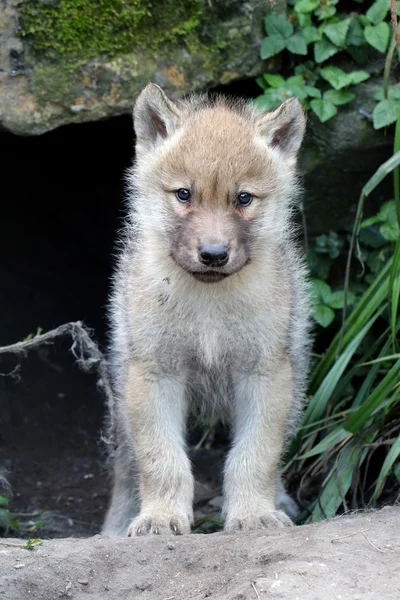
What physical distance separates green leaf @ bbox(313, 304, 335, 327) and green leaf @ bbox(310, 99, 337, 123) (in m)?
1.32

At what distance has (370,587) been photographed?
3.53 meters

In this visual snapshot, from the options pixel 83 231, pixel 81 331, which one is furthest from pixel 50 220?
pixel 81 331

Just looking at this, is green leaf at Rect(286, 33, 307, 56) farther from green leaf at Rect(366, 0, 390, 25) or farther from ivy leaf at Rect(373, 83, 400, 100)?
ivy leaf at Rect(373, 83, 400, 100)

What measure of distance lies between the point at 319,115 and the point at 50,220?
9.64 ft

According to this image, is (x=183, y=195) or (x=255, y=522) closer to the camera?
(x=183, y=195)

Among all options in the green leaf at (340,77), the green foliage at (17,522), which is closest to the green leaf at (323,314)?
the green leaf at (340,77)

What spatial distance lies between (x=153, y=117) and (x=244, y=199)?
0.77m

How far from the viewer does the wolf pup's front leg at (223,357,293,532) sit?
15.8 feet

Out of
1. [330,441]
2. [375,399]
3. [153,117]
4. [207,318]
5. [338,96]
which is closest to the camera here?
[207,318]

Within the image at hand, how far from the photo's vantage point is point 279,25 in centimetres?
598

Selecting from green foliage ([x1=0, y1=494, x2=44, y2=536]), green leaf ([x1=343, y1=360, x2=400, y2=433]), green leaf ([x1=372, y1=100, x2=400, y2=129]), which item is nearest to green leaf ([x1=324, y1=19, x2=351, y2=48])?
green leaf ([x1=372, y1=100, x2=400, y2=129])

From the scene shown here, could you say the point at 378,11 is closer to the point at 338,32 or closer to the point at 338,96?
the point at 338,32

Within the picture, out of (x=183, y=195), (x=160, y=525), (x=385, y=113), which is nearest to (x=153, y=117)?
(x=183, y=195)

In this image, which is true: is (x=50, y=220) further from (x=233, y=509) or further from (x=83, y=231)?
(x=233, y=509)
